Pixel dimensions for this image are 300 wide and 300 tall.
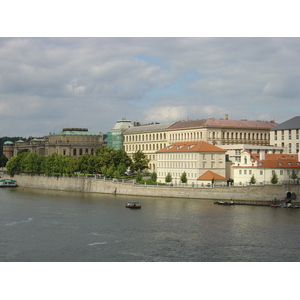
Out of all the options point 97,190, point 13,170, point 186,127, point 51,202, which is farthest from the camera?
point 13,170

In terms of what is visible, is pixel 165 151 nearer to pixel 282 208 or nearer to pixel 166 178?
pixel 166 178

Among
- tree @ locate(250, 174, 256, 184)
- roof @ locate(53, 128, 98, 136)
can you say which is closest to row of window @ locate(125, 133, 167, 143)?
roof @ locate(53, 128, 98, 136)

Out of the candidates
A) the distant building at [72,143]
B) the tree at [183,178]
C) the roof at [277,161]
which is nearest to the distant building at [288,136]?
the roof at [277,161]

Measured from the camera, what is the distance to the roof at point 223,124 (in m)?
108

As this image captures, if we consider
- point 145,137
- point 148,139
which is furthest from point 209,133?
point 145,137

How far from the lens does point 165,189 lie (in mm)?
83000

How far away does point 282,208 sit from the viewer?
67.6 m

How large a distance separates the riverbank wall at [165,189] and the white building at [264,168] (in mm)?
2925

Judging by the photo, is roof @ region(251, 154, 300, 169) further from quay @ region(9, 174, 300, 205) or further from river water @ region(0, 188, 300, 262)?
river water @ region(0, 188, 300, 262)

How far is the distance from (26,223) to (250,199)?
28.9 m

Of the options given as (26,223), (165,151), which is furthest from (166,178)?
(26,223)

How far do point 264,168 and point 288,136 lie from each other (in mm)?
15833

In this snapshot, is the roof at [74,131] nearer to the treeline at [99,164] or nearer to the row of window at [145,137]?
the row of window at [145,137]

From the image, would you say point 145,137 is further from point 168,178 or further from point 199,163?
point 199,163
